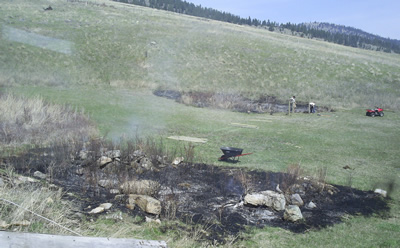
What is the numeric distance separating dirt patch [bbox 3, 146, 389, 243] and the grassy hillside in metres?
14.3

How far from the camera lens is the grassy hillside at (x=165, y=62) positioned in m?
24.5

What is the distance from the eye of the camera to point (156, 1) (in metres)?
93.0

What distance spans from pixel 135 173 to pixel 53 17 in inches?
1140

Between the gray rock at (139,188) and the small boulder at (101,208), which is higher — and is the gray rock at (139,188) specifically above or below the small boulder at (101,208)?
above

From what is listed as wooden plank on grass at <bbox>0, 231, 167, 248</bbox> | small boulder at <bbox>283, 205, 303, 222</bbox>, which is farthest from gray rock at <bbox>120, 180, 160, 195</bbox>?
wooden plank on grass at <bbox>0, 231, 167, 248</bbox>

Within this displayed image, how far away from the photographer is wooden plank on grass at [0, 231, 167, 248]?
11.6 ft

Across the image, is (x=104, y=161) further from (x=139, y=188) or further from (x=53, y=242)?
(x=53, y=242)

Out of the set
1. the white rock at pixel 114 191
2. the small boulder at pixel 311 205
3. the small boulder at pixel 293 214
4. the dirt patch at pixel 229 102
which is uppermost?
the small boulder at pixel 293 214

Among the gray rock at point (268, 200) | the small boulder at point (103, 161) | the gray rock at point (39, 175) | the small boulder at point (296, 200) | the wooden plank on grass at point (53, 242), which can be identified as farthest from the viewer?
the small boulder at point (103, 161)

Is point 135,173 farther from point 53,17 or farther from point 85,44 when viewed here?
point 53,17

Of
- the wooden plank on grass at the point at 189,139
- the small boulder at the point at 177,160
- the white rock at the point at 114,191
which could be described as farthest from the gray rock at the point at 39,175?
the wooden plank on grass at the point at 189,139

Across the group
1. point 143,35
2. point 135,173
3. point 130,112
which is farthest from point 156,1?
point 135,173

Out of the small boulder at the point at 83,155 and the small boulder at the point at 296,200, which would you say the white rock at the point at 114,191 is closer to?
the small boulder at the point at 83,155

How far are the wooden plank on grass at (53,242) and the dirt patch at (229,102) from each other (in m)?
16.3
